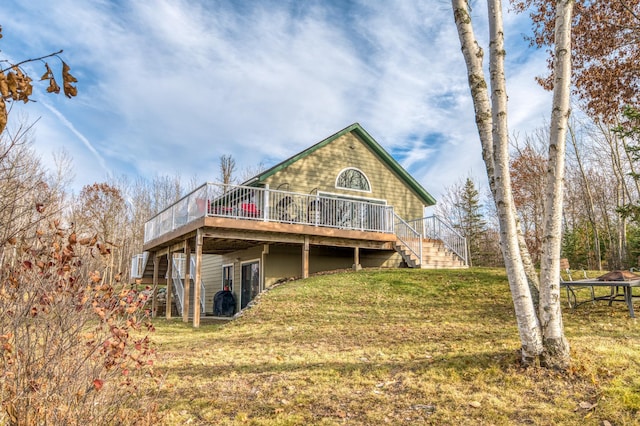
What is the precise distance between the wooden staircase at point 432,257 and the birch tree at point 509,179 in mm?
9262

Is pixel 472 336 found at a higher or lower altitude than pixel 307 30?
lower

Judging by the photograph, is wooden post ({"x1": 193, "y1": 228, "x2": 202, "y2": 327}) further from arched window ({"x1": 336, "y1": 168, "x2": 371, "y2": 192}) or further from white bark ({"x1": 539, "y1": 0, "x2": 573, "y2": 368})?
white bark ({"x1": 539, "y1": 0, "x2": 573, "y2": 368})

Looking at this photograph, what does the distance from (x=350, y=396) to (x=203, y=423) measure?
1452 mm

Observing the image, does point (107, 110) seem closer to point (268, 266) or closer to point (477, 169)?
point (268, 266)

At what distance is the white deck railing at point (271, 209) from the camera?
1177 cm

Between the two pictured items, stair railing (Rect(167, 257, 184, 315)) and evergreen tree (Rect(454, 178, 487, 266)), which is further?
evergreen tree (Rect(454, 178, 487, 266))

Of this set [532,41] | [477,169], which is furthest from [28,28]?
[477,169]

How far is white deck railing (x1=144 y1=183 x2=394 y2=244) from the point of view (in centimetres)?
1177

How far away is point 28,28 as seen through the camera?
17.6 ft

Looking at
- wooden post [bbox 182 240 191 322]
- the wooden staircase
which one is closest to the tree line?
the wooden staircase

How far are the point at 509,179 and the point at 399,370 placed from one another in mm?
2586

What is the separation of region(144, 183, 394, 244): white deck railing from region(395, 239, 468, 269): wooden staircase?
3.02ft

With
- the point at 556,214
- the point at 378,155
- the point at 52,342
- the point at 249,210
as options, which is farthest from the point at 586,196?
the point at 52,342

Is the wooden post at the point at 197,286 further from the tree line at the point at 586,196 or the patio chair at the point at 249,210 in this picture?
the tree line at the point at 586,196
